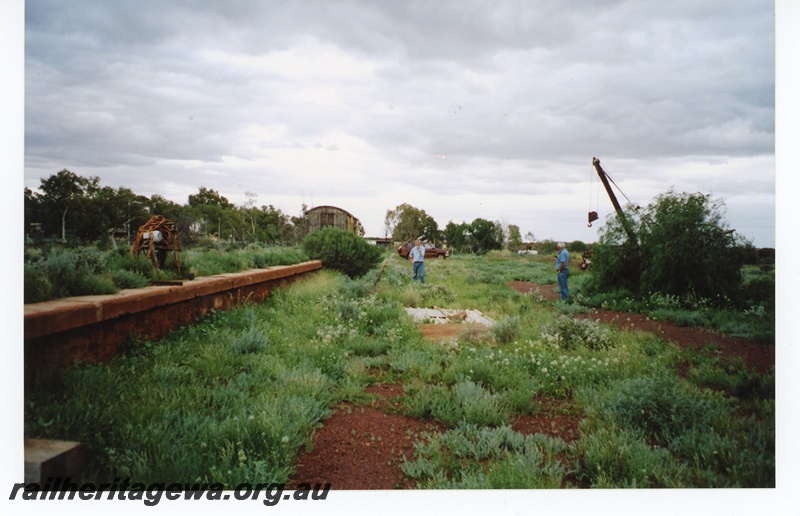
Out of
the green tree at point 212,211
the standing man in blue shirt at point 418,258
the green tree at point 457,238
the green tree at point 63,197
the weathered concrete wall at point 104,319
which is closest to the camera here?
the weathered concrete wall at point 104,319

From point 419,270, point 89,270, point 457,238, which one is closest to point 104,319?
point 89,270

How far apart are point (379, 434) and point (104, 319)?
98.8 inches

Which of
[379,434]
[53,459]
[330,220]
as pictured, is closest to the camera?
[53,459]

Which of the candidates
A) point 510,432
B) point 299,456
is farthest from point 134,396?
point 510,432

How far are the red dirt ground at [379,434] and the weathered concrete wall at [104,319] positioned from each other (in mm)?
2041

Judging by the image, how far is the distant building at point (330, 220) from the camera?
11.3 metres

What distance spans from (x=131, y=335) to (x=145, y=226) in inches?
62.8

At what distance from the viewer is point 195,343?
4.11 m

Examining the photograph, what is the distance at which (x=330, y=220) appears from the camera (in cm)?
1151

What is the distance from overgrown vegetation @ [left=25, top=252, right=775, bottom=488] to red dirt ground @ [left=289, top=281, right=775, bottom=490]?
0.07m

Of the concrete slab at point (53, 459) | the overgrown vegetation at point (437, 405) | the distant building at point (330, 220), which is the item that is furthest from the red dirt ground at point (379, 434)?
the distant building at point (330, 220)

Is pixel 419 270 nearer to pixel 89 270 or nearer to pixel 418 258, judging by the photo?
pixel 418 258

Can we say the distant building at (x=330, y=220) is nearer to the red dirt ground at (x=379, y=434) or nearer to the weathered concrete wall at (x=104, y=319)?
the weathered concrete wall at (x=104, y=319)
